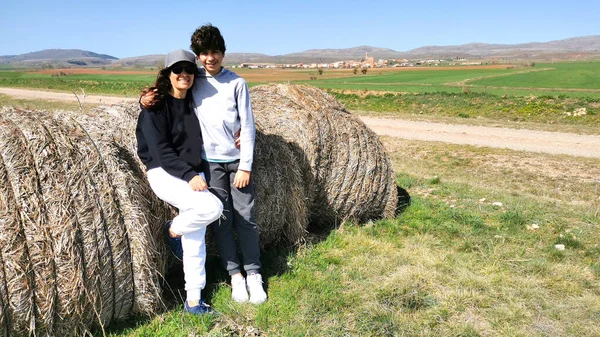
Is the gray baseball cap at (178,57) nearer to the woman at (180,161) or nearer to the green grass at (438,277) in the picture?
the woman at (180,161)

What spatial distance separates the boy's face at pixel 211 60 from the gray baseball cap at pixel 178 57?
20cm

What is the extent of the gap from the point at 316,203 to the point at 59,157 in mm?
3278

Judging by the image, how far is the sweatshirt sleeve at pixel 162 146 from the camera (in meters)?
3.67

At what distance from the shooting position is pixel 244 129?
4.07 metres

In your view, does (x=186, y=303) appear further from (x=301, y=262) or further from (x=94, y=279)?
(x=301, y=262)

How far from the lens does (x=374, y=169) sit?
6.13 metres

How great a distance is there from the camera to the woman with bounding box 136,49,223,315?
369 cm

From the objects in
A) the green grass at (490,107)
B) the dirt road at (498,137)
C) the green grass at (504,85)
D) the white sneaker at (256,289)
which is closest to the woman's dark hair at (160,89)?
the white sneaker at (256,289)

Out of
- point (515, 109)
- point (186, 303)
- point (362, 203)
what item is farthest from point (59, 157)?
point (515, 109)

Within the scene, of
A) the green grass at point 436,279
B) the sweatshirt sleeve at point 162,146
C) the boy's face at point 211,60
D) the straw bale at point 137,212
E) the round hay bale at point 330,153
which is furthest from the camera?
the round hay bale at point 330,153

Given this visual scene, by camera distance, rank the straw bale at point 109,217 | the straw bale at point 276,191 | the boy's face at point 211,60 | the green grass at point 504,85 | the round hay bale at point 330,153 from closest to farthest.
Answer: the straw bale at point 109,217
the boy's face at point 211,60
the straw bale at point 276,191
the round hay bale at point 330,153
the green grass at point 504,85

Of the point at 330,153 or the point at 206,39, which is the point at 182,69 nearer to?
the point at 206,39

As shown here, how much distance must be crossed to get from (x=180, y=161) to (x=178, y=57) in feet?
2.84

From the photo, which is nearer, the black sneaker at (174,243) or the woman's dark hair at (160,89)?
the woman's dark hair at (160,89)
